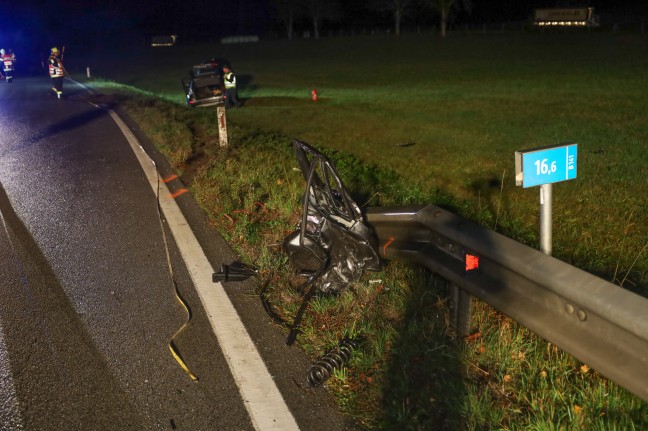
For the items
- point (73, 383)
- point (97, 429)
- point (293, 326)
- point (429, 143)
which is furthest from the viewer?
point (429, 143)

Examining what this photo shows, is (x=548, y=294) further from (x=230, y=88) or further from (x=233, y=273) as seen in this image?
(x=230, y=88)

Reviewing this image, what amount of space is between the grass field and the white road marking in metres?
0.37

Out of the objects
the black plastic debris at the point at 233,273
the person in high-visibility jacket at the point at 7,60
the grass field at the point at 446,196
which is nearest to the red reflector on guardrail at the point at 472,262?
the grass field at the point at 446,196

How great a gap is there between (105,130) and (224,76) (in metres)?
6.53

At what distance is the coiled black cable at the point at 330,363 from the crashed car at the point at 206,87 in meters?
17.5

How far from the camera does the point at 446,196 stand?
28.0 ft

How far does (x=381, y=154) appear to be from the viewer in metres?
12.5

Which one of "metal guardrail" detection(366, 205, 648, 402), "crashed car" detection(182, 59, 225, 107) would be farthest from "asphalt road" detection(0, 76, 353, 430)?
"crashed car" detection(182, 59, 225, 107)

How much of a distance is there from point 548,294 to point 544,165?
0.90m

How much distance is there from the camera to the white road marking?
12.9 ft

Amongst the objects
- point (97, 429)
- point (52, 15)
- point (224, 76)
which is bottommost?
point (97, 429)

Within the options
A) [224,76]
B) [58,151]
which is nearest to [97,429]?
[58,151]

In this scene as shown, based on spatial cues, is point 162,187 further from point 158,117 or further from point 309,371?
point 158,117

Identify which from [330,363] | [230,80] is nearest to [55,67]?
[230,80]
